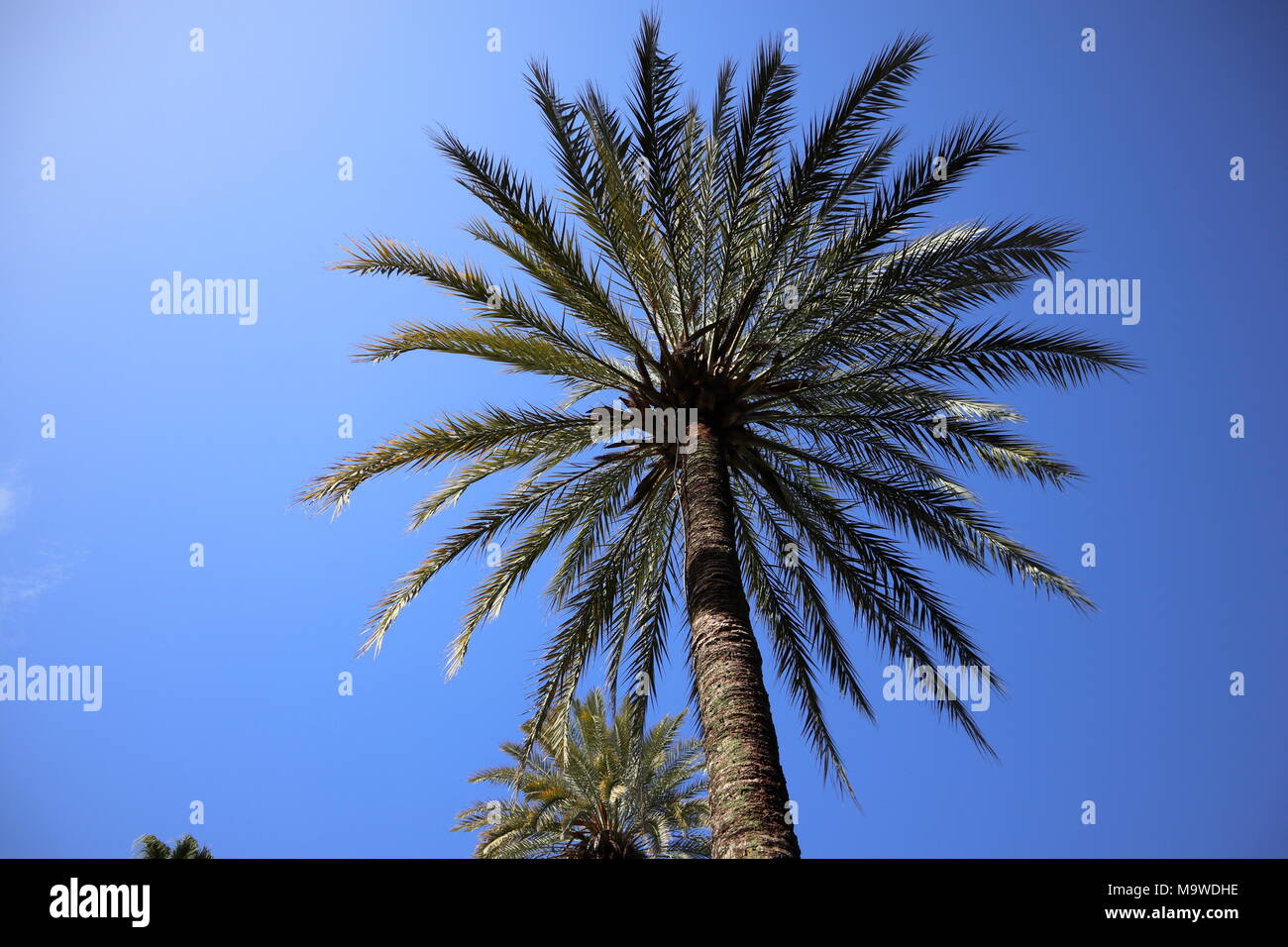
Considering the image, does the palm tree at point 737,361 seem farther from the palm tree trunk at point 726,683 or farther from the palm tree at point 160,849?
the palm tree at point 160,849

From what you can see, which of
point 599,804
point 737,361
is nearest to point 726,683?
point 737,361

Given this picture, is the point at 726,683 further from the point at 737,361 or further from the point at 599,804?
the point at 599,804

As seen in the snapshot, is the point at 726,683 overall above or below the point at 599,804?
above

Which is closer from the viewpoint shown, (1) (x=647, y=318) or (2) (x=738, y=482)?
(1) (x=647, y=318)

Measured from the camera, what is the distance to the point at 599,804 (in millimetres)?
16547

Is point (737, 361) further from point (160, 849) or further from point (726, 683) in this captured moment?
point (160, 849)

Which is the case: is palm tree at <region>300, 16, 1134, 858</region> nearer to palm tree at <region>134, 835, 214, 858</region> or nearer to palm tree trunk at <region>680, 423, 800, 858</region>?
palm tree trunk at <region>680, 423, 800, 858</region>

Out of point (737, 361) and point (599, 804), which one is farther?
point (599, 804)

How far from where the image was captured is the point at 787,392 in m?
8.70

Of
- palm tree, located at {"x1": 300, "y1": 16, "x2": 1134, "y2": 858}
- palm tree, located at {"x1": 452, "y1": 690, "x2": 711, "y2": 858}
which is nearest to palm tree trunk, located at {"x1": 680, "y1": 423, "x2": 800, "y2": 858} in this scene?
palm tree, located at {"x1": 300, "y1": 16, "x2": 1134, "y2": 858}

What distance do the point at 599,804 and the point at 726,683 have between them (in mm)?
11441
